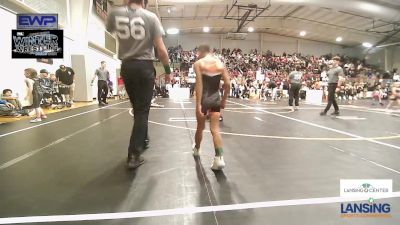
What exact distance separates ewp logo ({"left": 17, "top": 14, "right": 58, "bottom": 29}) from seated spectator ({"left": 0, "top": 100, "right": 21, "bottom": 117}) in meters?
3.23

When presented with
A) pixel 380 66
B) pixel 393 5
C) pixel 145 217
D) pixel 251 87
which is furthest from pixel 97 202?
pixel 380 66

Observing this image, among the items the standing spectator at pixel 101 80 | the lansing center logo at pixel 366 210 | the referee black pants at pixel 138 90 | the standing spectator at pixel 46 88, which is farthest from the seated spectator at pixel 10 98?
the lansing center logo at pixel 366 210

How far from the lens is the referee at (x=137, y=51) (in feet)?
10.5

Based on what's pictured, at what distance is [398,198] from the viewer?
7.78 ft

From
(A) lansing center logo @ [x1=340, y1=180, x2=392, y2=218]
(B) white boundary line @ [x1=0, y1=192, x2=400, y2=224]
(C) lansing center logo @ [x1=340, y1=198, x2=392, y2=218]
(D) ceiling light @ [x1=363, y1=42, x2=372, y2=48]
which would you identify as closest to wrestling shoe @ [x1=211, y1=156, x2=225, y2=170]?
(B) white boundary line @ [x1=0, y1=192, x2=400, y2=224]

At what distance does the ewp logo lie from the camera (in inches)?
408

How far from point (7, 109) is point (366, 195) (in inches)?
336

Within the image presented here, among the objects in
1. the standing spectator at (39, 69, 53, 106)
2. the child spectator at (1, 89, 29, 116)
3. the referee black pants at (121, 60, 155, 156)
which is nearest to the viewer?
the referee black pants at (121, 60, 155, 156)

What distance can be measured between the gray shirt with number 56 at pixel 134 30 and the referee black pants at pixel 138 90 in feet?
0.29

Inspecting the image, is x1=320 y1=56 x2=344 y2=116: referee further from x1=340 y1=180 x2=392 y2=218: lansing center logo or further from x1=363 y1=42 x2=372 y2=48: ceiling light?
x1=363 y1=42 x2=372 y2=48: ceiling light

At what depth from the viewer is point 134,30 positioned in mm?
3213

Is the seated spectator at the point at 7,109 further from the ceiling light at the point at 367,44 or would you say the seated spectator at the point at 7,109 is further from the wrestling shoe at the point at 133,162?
the ceiling light at the point at 367,44

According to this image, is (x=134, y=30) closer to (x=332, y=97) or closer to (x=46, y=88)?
(x=332, y=97)

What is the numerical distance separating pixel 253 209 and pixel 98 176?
1.49m
